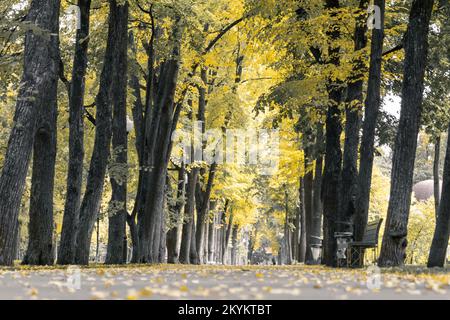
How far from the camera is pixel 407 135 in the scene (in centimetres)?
1570

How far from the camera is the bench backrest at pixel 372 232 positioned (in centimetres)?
1595

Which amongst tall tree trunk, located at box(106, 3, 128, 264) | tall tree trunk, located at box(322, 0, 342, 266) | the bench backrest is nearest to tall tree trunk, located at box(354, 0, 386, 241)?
the bench backrest

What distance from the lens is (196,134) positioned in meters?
33.9

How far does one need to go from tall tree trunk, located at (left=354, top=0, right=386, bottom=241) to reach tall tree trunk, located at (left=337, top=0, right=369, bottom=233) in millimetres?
594

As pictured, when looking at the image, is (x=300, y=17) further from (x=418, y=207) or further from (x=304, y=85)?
(x=418, y=207)

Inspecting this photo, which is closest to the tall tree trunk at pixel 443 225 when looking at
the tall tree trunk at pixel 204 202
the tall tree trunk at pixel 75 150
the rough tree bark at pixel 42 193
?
the tall tree trunk at pixel 75 150

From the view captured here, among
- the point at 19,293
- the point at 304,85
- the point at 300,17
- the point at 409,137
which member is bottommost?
the point at 19,293

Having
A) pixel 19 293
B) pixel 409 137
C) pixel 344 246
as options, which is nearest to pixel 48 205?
pixel 344 246

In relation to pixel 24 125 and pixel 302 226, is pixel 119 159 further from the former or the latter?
pixel 302 226

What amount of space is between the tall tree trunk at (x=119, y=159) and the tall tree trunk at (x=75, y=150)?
0.92 meters

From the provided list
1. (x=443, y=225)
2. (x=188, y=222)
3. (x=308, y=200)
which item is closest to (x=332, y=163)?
(x=443, y=225)

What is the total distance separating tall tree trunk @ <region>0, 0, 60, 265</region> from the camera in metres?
15.0

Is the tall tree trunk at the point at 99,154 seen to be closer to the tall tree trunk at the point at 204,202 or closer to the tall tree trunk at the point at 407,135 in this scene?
the tall tree trunk at the point at 407,135
